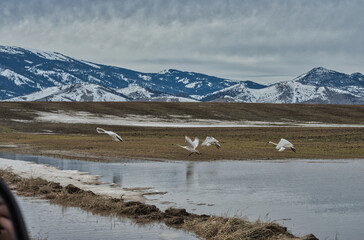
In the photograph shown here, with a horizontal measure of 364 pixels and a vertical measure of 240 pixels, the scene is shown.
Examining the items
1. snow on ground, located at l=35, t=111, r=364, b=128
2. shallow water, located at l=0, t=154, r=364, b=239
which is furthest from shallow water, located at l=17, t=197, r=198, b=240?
snow on ground, located at l=35, t=111, r=364, b=128

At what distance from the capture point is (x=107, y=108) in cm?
10331

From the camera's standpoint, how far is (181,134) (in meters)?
63.5

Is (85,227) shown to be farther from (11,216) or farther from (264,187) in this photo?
(11,216)

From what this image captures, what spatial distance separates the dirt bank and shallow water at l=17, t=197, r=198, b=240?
1.37ft

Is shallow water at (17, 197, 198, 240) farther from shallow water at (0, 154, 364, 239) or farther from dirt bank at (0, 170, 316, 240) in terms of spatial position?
shallow water at (0, 154, 364, 239)

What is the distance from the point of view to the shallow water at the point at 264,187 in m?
15.4

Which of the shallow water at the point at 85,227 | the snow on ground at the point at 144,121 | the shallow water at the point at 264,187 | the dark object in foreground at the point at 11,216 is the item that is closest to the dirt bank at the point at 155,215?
the shallow water at the point at 85,227

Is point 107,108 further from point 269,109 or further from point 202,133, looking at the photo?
point 202,133

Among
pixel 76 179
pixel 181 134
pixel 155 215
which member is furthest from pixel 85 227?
pixel 181 134

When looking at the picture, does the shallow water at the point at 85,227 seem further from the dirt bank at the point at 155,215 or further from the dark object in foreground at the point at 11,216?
the dark object in foreground at the point at 11,216

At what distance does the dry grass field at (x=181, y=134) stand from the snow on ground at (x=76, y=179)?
23.1ft

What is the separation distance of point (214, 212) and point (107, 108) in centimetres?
8861

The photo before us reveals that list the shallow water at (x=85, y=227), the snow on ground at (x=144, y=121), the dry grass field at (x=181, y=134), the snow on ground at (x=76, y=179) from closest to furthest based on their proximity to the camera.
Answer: the shallow water at (x=85, y=227) < the snow on ground at (x=76, y=179) < the dry grass field at (x=181, y=134) < the snow on ground at (x=144, y=121)

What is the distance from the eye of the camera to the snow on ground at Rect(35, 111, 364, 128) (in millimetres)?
84438
